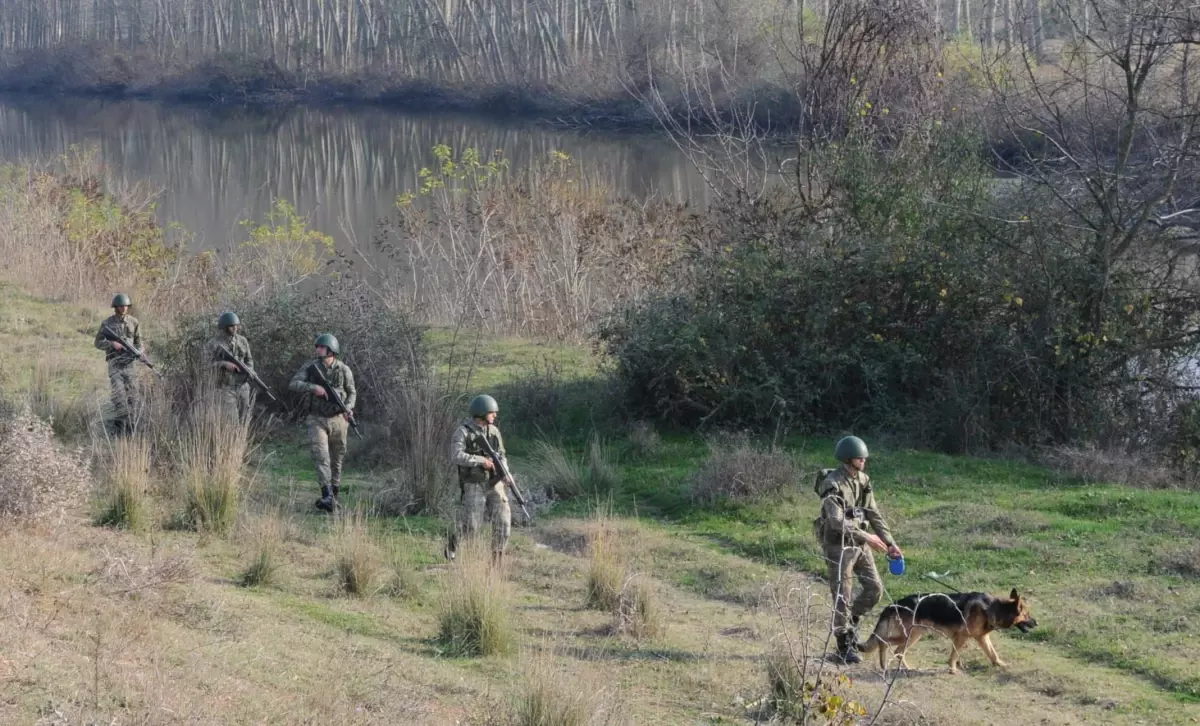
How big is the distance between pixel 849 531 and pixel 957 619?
91 cm

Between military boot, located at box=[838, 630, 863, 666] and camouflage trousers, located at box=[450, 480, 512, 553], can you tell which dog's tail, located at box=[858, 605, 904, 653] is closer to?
military boot, located at box=[838, 630, 863, 666]

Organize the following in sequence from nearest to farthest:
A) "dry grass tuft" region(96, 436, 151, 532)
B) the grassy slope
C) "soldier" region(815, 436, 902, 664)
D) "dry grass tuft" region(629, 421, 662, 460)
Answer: the grassy slope, "soldier" region(815, 436, 902, 664), "dry grass tuft" region(96, 436, 151, 532), "dry grass tuft" region(629, 421, 662, 460)

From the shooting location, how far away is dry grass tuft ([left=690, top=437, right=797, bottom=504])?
41.3ft

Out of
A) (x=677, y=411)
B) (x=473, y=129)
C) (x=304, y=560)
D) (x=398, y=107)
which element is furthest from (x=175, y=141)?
(x=304, y=560)

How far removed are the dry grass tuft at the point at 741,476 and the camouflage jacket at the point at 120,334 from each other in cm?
647

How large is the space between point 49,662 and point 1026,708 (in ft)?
18.4

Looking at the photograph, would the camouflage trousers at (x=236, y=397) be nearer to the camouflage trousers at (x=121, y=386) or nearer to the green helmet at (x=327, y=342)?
the camouflage trousers at (x=121, y=386)

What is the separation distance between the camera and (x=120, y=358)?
14406mm

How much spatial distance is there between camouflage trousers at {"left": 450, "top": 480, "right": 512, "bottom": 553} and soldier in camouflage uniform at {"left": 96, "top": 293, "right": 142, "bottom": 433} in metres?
5.57

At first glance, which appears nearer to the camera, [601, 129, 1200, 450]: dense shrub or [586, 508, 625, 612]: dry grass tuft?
[586, 508, 625, 612]: dry grass tuft

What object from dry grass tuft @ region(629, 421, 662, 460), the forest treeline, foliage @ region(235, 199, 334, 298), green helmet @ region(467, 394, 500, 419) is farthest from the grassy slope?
the forest treeline

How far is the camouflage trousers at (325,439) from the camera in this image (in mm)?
12562

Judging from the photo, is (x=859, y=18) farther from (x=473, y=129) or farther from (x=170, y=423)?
(x=473, y=129)

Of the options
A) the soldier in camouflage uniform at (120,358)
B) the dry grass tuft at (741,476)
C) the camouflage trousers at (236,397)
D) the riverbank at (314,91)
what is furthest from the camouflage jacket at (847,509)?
the riverbank at (314,91)
